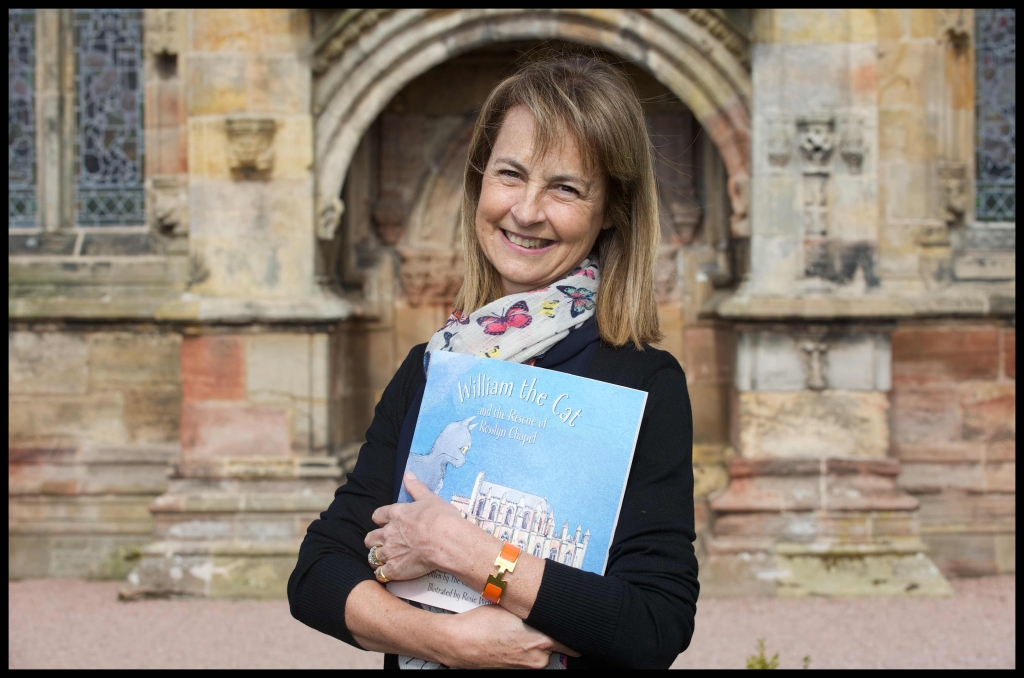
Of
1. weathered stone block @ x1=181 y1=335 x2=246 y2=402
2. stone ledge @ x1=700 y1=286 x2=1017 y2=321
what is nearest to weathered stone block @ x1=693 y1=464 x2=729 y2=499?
stone ledge @ x1=700 y1=286 x2=1017 y2=321

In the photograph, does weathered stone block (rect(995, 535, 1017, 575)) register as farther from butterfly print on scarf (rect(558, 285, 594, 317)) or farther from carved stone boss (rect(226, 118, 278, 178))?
butterfly print on scarf (rect(558, 285, 594, 317))

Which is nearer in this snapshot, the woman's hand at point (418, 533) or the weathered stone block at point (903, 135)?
the woman's hand at point (418, 533)

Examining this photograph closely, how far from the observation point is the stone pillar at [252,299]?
17.3ft

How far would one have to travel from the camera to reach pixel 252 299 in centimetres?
529

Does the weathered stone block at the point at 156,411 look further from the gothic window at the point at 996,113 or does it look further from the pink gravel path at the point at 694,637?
the gothic window at the point at 996,113

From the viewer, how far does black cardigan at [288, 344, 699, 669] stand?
4.32 ft

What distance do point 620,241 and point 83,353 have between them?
5.14 meters

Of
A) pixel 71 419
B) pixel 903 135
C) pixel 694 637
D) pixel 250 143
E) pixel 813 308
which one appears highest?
pixel 903 135

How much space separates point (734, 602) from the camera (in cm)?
508

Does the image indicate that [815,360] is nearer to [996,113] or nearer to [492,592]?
[996,113]

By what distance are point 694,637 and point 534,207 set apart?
346 centimetres

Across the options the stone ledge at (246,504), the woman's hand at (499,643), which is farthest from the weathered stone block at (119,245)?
the woman's hand at (499,643)

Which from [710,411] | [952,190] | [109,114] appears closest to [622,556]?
[710,411]

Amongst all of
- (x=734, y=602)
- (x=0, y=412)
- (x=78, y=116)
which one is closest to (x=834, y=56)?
(x=734, y=602)
